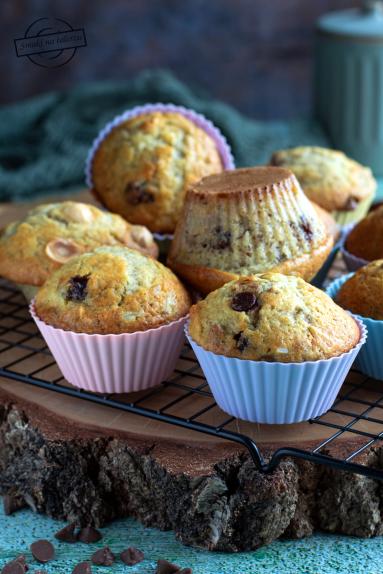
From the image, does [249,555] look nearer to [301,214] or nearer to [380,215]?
[301,214]

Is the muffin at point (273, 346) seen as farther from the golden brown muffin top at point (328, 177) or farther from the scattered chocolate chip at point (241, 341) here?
the golden brown muffin top at point (328, 177)

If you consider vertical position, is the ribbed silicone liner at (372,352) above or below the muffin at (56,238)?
below

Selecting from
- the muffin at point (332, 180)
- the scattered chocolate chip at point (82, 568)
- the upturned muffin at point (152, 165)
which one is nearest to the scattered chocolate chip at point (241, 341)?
the scattered chocolate chip at point (82, 568)

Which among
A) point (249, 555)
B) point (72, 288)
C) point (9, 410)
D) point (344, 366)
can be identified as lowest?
point (249, 555)

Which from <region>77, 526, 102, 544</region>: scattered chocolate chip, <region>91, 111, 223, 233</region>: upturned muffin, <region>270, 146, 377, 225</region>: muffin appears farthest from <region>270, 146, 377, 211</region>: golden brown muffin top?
<region>77, 526, 102, 544</region>: scattered chocolate chip

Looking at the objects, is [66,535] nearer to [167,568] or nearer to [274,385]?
[167,568]

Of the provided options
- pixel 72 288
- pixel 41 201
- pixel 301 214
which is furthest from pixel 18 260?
pixel 41 201

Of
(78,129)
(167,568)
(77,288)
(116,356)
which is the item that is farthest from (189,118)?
(167,568)
